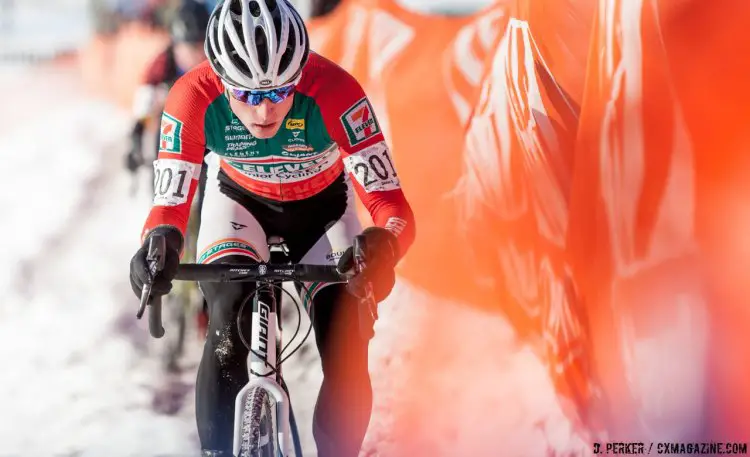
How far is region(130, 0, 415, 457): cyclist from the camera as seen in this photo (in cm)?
243

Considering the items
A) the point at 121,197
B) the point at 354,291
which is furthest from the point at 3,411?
the point at 354,291

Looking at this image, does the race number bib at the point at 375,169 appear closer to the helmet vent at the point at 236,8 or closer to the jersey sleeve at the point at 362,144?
the jersey sleeve at the point at 362,144

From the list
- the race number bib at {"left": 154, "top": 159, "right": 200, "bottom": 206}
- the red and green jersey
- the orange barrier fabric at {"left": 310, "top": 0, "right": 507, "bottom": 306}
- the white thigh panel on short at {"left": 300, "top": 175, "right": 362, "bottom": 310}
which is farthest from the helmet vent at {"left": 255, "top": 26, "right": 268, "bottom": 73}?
the orange barrier fabric at {"left": 310, "top": 0, "right": 507, "bottom": 306}

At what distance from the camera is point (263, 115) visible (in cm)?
259

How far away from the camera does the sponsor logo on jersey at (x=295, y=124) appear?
276 centimetres

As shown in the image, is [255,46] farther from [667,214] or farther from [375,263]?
[667,214]

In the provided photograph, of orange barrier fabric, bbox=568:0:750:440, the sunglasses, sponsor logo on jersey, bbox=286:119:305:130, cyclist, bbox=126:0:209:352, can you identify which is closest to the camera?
the sunglasses

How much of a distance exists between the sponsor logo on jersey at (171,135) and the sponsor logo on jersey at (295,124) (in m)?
0.35

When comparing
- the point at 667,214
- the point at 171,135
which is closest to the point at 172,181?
the point at 171,135

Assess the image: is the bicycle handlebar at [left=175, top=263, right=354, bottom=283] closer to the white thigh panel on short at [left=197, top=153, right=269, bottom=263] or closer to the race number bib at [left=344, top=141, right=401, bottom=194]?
the white thigh panel on short at [left=197, top=153, right=269, bottom=263]

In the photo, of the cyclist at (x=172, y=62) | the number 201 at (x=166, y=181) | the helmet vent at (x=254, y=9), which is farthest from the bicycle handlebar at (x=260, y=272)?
the cyclist at (x=172, y=62)

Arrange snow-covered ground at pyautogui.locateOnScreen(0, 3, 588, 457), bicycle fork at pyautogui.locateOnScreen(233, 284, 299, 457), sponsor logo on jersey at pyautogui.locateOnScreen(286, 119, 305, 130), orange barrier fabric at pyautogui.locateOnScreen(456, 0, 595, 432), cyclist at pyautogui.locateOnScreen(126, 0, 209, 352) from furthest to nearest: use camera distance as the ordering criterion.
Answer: cyclist at pyautogui.locateOnScreen(126, 0, 209, 352) → snow-covered ground at pyautogui.locateOnScreen(0, 3, 588, 457) → orange barrier fabric at pyautogui.locateOnScreen(456, 0, 595, 432) → sponsor logo on jersey at pyautogui.locateOnScreen(286, 119, 305, 130) → bicycle fork at pyautogui.locateOnScreen(233, 284, 299, 457)

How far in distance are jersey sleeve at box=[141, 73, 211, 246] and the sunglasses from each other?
0.64ft

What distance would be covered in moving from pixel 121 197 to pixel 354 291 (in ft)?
7.74
